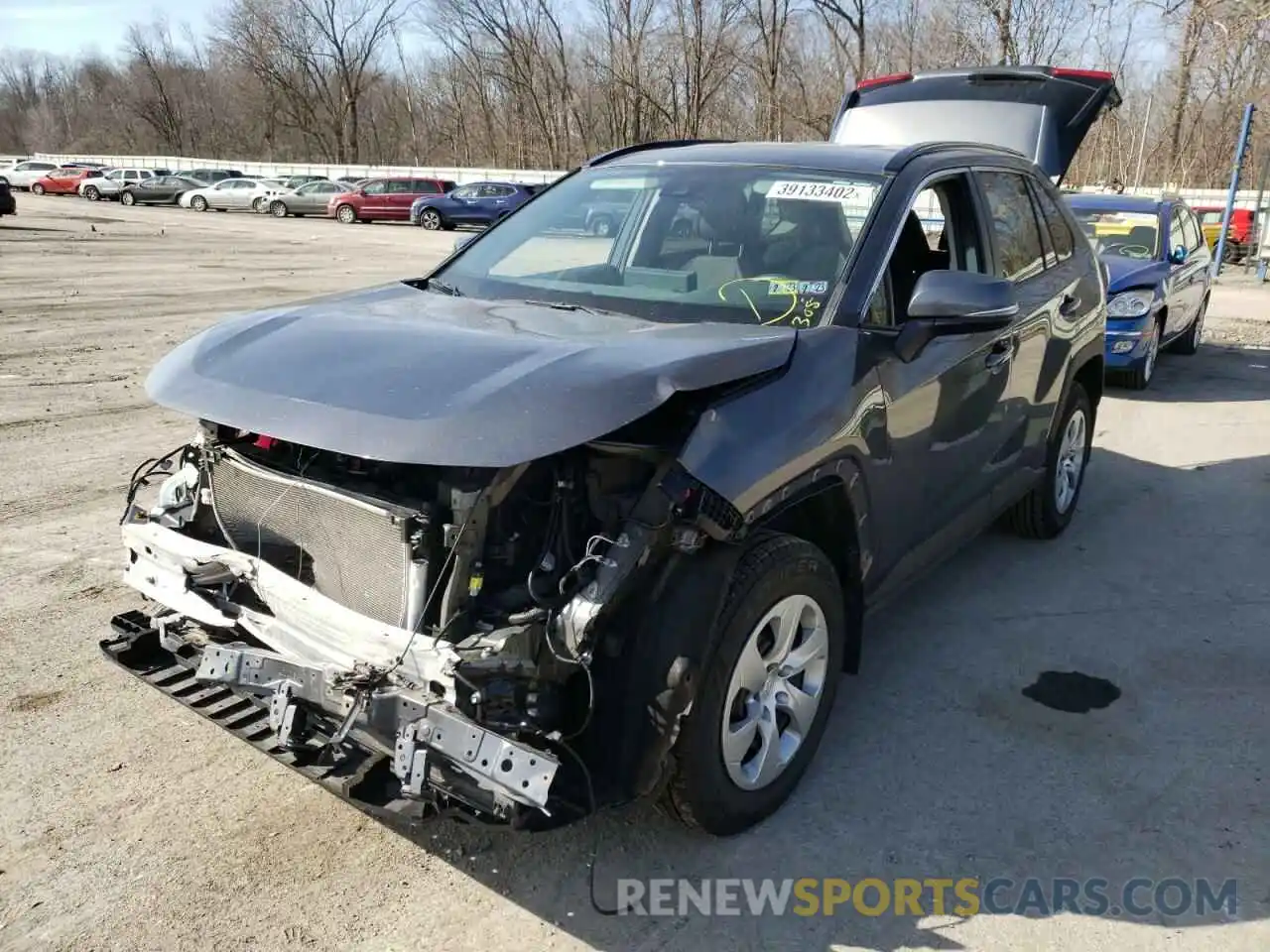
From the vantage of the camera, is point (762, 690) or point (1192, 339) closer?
point (762, 690)

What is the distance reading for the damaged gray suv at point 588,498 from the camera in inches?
99.2

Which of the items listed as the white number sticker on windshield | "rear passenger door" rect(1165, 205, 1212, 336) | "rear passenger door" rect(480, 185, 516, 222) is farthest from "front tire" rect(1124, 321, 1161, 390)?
"rear passenger door" rect(480, 185, 516, 222)

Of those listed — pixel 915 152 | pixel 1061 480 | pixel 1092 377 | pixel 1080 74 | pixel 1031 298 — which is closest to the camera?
pixel 915 152

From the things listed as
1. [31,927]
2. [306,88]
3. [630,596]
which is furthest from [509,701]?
[306,88]

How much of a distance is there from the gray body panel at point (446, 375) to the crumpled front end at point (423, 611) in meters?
0.21

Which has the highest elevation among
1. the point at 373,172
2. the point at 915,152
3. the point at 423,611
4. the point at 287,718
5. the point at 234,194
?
the point at 373,172

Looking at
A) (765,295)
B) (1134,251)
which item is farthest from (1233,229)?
(765,295)

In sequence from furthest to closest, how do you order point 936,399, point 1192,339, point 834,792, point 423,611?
point 1192,339 → point 936,399 → point 834,792 → point 423,611

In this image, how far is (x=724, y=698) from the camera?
9.13ft

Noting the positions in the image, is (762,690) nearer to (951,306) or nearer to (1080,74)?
(951,306)

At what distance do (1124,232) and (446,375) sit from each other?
9324 millimetres

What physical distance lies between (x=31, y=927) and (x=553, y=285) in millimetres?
2566

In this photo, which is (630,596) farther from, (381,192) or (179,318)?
(381,192)

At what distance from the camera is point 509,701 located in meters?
2.49
